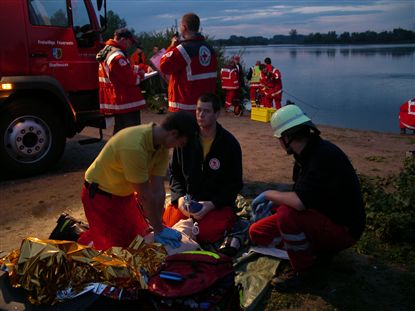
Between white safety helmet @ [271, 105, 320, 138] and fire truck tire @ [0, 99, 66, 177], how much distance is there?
4.05 m

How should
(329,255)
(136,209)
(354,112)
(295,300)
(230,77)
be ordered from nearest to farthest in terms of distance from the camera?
→ (295,300), (329,255), (136,209), (230,77), (354,112)

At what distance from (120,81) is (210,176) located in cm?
210

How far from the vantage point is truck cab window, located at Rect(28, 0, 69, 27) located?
591 centimetres

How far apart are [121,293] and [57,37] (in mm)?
4583

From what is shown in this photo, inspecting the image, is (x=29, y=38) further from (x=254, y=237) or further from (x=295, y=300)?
A: (x=295, y=300)

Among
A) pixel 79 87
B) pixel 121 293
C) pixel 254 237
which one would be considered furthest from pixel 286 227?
pixel 79 87

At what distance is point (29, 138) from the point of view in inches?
238

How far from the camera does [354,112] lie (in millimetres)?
19062

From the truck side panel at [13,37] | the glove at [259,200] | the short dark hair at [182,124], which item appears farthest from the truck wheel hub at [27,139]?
the glove at [259,200]

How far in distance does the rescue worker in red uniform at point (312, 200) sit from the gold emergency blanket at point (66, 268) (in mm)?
925

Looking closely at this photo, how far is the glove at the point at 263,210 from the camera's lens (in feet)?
11.0

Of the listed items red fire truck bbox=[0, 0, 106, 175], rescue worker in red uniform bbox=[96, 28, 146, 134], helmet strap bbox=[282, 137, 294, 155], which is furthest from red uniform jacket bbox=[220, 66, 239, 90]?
helmet strap bbox=[282, 137, 294, 155]

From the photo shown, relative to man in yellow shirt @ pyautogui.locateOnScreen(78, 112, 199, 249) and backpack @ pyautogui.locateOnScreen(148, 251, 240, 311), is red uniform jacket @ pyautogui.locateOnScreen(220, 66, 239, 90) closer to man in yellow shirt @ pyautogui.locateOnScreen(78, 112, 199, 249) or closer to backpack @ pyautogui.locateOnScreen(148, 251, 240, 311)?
man in yellow shirt @ pyautogui.locateOnScreen(78, 112, 199, 249)

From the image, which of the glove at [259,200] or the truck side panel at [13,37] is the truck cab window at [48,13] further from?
the glove at [259,200]
